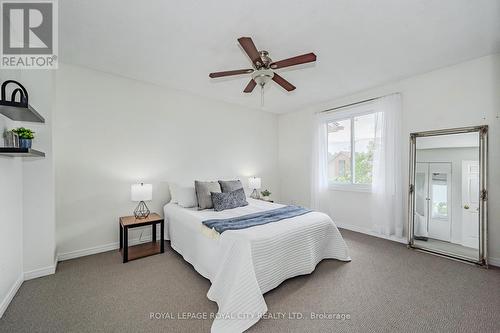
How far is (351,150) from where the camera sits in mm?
4230

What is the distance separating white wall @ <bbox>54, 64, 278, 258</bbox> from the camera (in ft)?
9.41

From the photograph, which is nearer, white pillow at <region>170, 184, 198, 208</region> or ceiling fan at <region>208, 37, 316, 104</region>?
ceiling fan at <region>208, 37, 316, 104</region>

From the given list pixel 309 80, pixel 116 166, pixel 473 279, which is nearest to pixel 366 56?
pixel 309 80

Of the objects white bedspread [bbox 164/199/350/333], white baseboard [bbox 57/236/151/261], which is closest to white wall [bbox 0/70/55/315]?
white baseboard [bbox 57/236/151/261]

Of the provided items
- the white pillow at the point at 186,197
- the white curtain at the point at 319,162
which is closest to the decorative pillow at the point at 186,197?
the white pillow at the point at 186,197

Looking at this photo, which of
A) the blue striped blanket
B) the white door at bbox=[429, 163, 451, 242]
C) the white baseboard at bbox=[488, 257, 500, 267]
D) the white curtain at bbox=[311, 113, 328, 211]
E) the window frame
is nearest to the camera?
the blue striped blanket

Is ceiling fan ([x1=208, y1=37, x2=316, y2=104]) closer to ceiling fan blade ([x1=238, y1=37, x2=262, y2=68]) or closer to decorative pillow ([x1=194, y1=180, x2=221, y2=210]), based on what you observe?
ceiling fan blade ([x1=238, y1=37, x2=262, y2=68])

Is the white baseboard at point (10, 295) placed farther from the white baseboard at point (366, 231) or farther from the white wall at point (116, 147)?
the white baseboard at point (366, 231)

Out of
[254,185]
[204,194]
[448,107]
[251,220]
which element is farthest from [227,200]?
[448,107]

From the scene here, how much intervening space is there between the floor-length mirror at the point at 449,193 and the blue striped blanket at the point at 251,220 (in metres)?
1.88

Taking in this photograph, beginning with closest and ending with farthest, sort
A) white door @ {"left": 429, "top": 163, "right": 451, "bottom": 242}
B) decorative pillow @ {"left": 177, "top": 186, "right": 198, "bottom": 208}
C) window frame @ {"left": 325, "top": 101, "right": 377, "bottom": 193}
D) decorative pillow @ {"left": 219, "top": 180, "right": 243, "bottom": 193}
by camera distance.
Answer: white door @ {"left": 429, "top": 163, "right": 451, "bottom": 242}, decorative pillow @ {"left": 177, "top": 186, "right": 198, "bottom": 208}, decorative pillow @ {"left": 219, "top": 180, "right": 243, "bottom": 193}, window frame @ {"left": 325, "top": 101, "right": 377, "bottom": 193}

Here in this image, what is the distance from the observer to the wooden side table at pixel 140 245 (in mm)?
2756

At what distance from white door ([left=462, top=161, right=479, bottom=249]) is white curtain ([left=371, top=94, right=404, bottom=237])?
2.43 ft

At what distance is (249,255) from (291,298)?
2.07 feet
